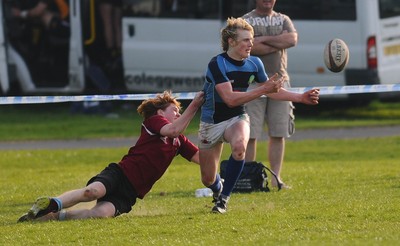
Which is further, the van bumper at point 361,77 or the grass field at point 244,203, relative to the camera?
the van bumper at point 361,77

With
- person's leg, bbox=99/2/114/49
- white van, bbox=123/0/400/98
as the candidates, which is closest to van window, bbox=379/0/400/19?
white van, bbox=123/0/400/98

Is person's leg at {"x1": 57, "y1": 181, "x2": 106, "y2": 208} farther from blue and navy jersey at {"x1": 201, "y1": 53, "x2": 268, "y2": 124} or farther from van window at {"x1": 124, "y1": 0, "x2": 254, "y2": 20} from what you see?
van window at {"x1": 124, "y1": 0, "x2": 254, "y2": 20}

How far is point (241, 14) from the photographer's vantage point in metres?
23.9

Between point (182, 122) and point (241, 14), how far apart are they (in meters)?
13.1

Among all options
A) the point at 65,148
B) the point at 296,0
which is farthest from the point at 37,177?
the point at 296,0

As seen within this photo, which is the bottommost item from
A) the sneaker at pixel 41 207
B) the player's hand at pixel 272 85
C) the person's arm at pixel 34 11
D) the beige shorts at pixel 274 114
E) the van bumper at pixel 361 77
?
the sneaker at pixel 41 207

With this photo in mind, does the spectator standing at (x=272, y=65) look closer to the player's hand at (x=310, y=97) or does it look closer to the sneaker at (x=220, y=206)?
the sneaker at (x=220, y=206)

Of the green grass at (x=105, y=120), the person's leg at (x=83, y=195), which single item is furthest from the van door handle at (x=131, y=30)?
the person's leg at (x=83, y=195)

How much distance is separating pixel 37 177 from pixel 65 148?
14.1ft

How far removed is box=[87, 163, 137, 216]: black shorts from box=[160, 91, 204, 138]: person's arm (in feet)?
1.79

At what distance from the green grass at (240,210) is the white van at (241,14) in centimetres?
523

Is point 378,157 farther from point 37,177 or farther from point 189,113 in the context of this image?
point 189,113

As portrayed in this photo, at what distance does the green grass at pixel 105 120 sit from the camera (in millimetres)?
22453

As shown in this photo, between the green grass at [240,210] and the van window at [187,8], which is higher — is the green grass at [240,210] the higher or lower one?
the lower one
